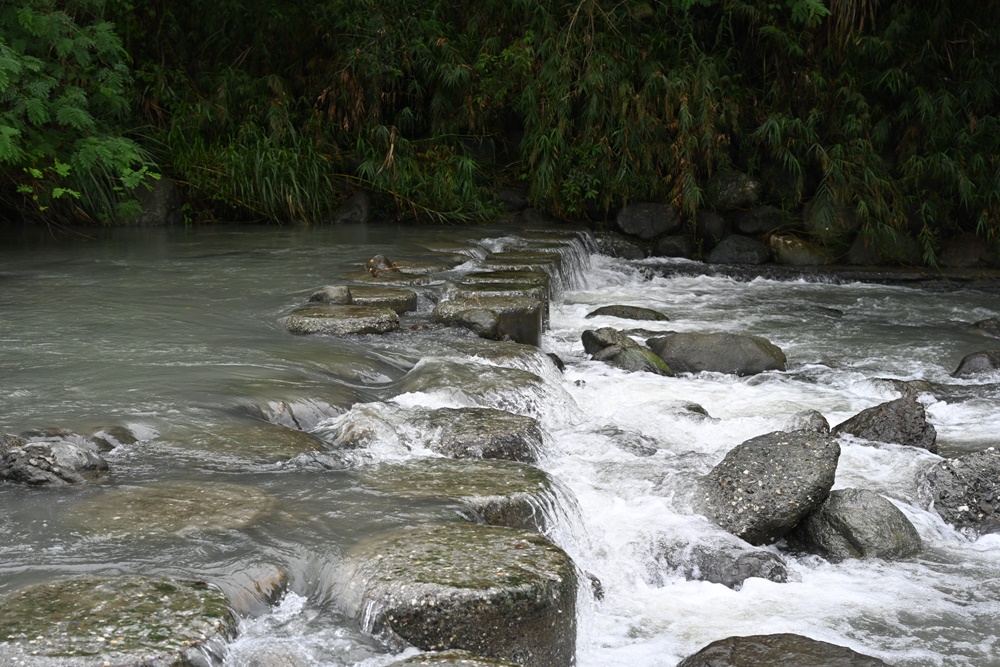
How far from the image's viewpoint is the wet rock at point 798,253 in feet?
36.9

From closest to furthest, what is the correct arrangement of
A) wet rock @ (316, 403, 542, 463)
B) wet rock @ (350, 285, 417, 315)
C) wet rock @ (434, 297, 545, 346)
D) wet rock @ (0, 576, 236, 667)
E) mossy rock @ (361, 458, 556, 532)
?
wet rock @ (0, 576, 236, 667) → mossy rock @ (361, 458, 556, 532) → wet rock @ (316, 403, 542, 463) → wet rock @ (434, 297, 545, 346) → wet rock @ (350, 285, 417, 315)

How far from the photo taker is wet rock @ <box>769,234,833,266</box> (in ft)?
36.9

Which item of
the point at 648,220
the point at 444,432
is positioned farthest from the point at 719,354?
the point at 648,220

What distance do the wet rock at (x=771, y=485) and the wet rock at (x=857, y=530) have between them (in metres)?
0.06

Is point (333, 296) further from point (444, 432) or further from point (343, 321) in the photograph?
point (444, 432)

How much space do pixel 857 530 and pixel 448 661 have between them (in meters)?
2.19

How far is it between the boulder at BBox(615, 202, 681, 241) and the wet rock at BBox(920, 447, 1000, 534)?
743 centimetres

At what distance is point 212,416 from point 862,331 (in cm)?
573

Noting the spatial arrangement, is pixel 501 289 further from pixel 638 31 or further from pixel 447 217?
pixel 638 31

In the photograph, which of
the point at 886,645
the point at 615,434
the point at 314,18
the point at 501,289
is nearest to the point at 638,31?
the point at 314,18

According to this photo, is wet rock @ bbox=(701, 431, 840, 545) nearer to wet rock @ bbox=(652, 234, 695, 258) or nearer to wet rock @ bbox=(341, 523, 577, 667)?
wet rock @ bbox=(341, 523, 577, 667)

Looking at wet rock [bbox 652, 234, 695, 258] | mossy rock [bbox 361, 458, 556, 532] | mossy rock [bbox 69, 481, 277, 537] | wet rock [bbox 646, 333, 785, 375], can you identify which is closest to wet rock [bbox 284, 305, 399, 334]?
wet rock [bbox 646, 333, 785, 375]

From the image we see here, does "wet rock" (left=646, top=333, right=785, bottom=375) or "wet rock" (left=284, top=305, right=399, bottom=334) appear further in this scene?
"wet rock" (left=646, top=333, right=785, bottom=375)

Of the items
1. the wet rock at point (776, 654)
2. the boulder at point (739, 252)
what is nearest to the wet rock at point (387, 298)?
the wet rock at point (776, 654)
